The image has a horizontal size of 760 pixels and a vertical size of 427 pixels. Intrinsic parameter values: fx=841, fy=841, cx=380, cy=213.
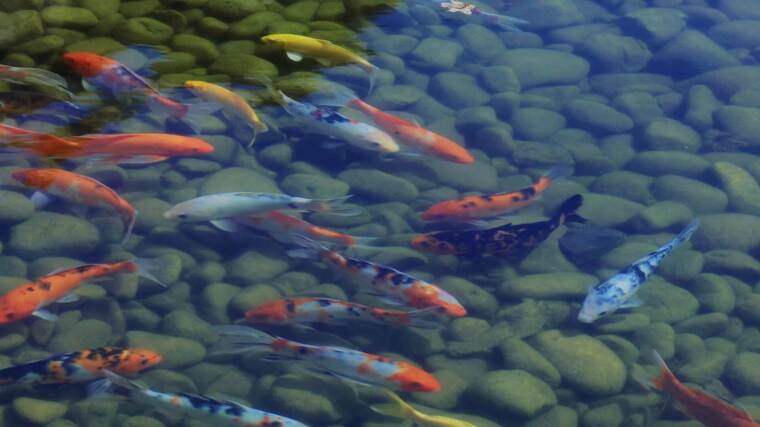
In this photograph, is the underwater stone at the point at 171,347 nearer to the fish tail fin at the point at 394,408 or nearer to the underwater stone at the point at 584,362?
the fish tail fin at the point at 394,408

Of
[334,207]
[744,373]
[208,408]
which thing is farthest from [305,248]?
[744,373]

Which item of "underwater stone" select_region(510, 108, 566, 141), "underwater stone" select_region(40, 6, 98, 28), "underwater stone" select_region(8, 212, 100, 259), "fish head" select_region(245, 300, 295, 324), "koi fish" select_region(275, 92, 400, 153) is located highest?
"underwater stone" select_region(40, 6, 98, 28)

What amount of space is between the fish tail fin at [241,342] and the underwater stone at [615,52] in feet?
12.9

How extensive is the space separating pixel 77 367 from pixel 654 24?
18.2 feet

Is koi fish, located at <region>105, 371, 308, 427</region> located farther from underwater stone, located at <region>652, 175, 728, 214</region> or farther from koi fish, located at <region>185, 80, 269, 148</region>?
underwater stone, located at <region>652, 175, 728, 214</region>

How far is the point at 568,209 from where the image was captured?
5.20 meters

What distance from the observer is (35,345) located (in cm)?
429

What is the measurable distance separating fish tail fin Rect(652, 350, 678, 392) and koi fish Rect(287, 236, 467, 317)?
41.2 inches

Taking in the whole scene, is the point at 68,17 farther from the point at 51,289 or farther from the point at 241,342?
the point at 241,342

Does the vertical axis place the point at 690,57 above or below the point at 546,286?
above

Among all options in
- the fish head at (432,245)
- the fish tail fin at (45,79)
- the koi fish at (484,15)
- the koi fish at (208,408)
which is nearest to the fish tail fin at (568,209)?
the fish head at (432,245)

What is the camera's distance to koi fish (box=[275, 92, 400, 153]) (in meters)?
5.46

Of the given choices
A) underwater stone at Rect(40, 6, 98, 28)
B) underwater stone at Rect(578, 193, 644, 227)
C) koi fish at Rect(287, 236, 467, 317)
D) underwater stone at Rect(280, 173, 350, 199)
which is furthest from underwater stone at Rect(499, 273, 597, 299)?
underwater stone at Rect(40, 6, 98, 28)

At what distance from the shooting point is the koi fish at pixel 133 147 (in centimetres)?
500
